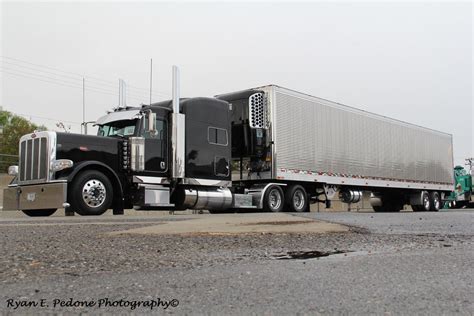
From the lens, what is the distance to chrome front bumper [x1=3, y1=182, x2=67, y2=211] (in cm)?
1109

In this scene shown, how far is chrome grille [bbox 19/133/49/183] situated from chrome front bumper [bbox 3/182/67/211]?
237mm

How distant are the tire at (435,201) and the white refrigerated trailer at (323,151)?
19 centimetres

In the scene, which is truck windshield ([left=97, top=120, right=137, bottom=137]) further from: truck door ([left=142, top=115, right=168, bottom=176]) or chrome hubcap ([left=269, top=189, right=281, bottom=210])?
chrome hubcap ([left=269, top=189, right=281, bottom=210])

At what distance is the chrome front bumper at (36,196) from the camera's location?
1109cm

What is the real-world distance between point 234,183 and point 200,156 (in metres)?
2.39

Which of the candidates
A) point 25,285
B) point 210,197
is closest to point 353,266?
point 25,285

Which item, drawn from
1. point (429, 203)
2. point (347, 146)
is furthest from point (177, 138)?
point (429, 203)

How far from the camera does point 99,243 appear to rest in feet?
18.4

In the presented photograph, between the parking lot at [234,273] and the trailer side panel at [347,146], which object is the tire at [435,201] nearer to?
the trailer side panel at [347,146]

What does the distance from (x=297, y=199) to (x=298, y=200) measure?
0.07 metres

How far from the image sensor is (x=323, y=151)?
17891 mm

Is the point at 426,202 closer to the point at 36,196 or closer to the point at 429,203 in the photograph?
the point at 429,203

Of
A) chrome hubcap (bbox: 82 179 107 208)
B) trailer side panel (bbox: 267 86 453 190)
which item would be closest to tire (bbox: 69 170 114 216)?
chrome hubcap (bbox: 82 179 107 208)

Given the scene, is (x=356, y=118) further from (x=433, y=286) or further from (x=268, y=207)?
(x=433, y=286)
